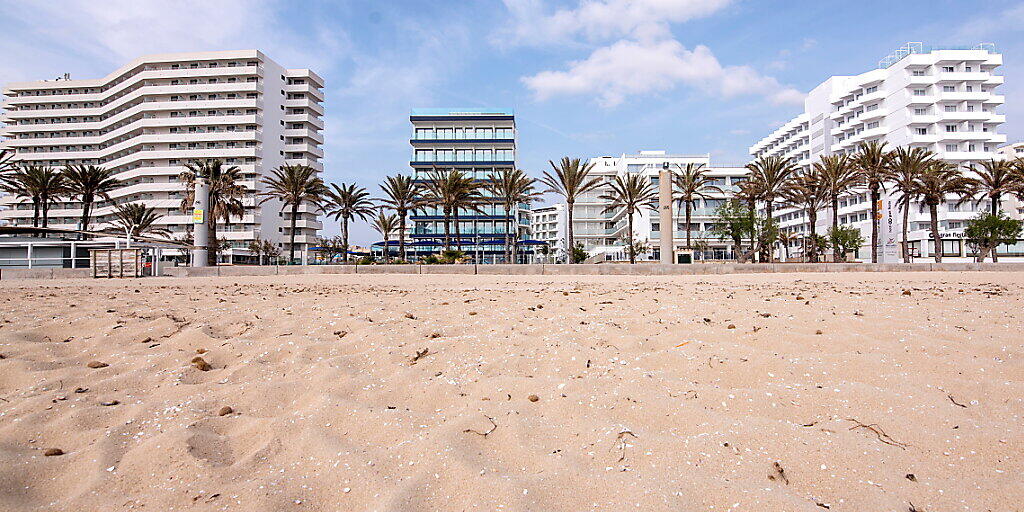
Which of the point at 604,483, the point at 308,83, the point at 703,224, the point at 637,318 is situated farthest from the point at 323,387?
the point at 308,83

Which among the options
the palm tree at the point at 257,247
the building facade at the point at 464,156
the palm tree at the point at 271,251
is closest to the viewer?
the palm tree at the point at 271,251

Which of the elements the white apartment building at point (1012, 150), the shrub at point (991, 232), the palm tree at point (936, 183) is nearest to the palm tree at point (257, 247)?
the palm tree at point (936, 183)

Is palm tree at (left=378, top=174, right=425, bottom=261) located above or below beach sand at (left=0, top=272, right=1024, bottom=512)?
above

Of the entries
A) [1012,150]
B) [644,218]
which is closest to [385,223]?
[644,218]

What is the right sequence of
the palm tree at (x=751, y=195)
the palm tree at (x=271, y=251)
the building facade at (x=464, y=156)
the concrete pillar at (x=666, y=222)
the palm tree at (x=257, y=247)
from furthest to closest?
1. the building facade at (x=464, y=156)
2. the palm tree at (x=257, y=247)
3. the palm tree at (x=271, y=251)
4. the palm tree at (x=751, y=195)
5. the concrete pillar at (x=666, y=222)

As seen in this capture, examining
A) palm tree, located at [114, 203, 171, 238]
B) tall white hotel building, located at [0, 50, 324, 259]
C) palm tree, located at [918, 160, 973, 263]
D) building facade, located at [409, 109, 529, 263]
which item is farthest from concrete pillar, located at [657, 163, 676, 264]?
tall white hotel building, located at [0, 50, 324, 259]

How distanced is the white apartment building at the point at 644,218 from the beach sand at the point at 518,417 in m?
72.7

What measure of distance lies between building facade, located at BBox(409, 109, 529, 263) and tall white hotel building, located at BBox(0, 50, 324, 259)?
1655cm

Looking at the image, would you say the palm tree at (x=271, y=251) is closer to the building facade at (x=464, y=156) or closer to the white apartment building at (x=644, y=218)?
the building facade at (x=464, y=156)

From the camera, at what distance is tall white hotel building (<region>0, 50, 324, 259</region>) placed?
256 ft

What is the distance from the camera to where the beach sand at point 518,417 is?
1.98 meters

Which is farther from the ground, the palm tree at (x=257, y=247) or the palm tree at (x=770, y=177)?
the palm tree at (x=770, y=177)

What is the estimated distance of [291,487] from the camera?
6.63 ft

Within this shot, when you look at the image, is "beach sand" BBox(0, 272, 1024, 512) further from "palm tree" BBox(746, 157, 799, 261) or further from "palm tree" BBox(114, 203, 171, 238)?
"palm tree" BBox(114, 203, 171, 238)
